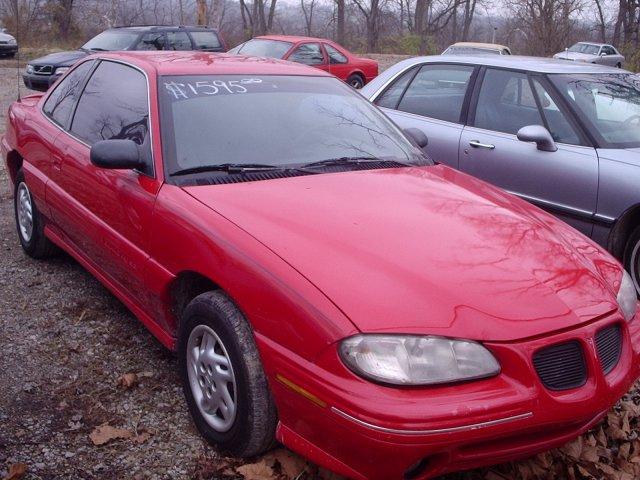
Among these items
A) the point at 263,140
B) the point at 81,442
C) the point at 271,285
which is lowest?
the point at 81,442

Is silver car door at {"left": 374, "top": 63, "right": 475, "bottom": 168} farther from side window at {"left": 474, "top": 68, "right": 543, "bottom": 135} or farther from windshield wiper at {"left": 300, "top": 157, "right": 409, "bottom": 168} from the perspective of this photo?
windshield wiper at {"left": 300, "top": 157, "right": 409, "bottom": 168}

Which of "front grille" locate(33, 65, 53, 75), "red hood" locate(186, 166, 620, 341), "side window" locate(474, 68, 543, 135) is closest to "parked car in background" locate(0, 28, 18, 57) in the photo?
"front grille" locate(33, 65, 53, 75)

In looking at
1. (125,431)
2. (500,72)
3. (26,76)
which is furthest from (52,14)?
(125,431)

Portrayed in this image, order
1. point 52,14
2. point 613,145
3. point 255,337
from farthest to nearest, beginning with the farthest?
point 52,14
point 613,145
point 255,337

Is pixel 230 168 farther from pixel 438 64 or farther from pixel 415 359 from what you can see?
pixel 438 64

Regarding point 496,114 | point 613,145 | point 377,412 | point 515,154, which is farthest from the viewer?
point 496,114

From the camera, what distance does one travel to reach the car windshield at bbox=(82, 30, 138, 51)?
543 inches

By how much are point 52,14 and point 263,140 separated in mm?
31177

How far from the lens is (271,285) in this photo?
2498mm

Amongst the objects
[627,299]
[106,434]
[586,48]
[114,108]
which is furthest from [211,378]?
[586,48]

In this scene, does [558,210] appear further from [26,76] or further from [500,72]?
[26,76]

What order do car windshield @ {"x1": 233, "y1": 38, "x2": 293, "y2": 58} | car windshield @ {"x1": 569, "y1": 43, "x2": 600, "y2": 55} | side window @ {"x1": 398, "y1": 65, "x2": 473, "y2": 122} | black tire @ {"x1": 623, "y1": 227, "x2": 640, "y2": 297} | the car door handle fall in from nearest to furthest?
1. black tire @ {"x1": 623, "y1": 227, "x2": 640, "y2": 297}
2. the car door handle
3. side window @ {"x1": 398, "y1": 65, "x2": 473, "y2": 122}
4. car windshield @ {"x1": 233, "y1": 38, "x2": 293, "y2": 58}
5. car windshield @ {"x1": 569, "y1": 43, "x2": 600, "y2": 55}

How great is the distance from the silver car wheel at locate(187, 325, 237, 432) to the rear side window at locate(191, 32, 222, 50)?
1325cm

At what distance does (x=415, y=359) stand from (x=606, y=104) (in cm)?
356
